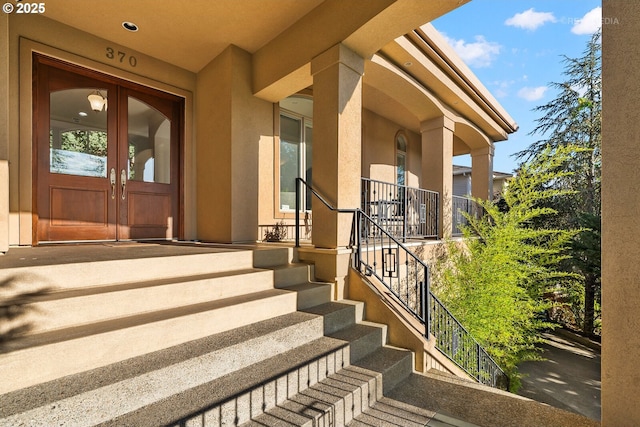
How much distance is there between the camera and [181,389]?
5.47 feet

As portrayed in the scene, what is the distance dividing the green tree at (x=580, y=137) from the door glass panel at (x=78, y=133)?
9342mm

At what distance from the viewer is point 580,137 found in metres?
8.78

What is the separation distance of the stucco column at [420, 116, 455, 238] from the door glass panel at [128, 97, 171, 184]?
187 inches

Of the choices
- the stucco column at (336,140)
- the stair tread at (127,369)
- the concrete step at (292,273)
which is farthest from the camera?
the stucco column at (336,140)

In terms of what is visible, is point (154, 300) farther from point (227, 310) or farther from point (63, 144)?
point (63, 144)

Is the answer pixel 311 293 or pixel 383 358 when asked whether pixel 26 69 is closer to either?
pixel 311 293

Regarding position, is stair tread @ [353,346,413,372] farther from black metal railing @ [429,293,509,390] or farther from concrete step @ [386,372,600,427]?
black metal railing @ [429,293,509,390]

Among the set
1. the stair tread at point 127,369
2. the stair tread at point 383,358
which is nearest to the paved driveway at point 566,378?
the stair tread at point 383,358

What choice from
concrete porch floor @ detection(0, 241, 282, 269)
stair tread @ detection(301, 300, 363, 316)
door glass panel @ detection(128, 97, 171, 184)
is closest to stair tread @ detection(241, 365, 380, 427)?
stair tread @ detection(301, 300, 363, 316)

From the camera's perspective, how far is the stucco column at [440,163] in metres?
5.84

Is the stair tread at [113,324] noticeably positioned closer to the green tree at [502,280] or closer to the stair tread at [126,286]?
the stair tread at [126,286]

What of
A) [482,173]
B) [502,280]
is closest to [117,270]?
[502,280]

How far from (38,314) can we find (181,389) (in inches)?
36.7

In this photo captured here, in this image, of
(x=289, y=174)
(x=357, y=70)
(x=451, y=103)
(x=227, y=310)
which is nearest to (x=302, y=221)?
(x=289, y=174)
